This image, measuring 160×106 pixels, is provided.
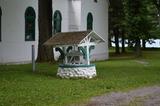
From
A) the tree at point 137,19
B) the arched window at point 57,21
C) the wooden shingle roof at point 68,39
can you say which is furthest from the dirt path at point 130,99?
the tree at point 137,19

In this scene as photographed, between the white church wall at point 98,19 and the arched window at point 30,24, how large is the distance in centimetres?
543


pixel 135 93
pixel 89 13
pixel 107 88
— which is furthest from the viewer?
pixel 89 13

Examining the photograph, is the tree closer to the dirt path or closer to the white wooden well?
the white wooden well

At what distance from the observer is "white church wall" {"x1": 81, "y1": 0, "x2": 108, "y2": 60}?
3766 centimetres

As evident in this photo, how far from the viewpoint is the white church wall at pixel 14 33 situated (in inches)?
1177

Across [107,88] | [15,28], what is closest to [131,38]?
[15,28]

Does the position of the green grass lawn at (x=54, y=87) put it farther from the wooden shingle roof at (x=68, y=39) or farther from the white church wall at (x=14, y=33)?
the white church wall at (x=14, y=33)

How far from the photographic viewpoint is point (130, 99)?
46.6 feet

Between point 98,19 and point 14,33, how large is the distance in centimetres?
1052

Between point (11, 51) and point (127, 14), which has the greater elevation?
point (127, 14)

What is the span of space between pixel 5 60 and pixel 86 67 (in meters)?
11.1

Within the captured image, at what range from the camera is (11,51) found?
3062 centimetres

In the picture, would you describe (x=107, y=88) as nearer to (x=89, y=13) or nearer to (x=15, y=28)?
(x=15, y=28)

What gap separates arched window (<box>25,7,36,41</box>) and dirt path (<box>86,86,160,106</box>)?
55.1 feet
